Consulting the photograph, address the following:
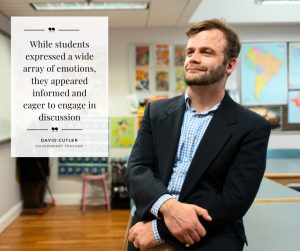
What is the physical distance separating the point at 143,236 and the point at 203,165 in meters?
0.30

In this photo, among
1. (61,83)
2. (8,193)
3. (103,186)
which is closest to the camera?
(61,83)

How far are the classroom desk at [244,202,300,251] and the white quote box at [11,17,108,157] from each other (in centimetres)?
70

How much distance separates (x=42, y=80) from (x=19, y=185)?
346 centimetres

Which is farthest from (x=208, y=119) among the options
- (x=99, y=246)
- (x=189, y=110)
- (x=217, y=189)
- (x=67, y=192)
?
(x=67, y=192)

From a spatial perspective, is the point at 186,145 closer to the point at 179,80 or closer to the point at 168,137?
the point at 168,137

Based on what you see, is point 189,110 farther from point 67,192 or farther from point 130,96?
point 67,192

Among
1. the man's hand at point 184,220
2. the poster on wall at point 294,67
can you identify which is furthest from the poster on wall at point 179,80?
the man's hand at point 184,220

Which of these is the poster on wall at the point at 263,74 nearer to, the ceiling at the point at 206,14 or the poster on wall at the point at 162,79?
the ceiling at the point at 206,14

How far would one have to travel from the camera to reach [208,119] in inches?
47.4

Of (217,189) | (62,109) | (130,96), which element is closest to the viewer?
(62,109)

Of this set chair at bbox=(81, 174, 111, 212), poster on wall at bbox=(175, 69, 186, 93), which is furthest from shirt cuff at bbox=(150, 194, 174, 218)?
poster on wall at bbox=(175, 69, 186, 93)

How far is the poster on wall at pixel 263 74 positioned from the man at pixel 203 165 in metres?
3.28

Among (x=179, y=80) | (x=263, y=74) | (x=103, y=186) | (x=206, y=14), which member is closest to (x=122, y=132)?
(x=103, y=186)

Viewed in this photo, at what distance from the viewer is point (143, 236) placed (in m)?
1.14
